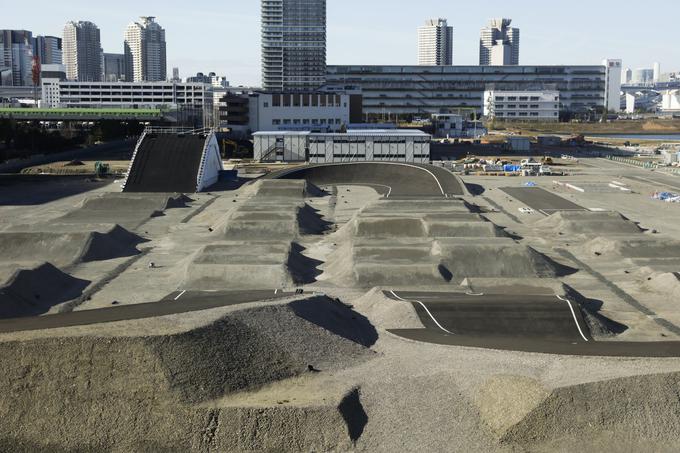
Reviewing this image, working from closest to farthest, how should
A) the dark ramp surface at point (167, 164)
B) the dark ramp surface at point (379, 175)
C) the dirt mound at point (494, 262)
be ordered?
the dirt mound at point (494, 262), the dark ramp surface at point (167, 164), the dark ramp surface at point (379, 175)

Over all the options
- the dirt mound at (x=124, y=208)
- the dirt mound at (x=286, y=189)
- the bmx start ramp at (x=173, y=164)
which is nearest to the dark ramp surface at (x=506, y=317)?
the dirt mound at (x=124, y=208)

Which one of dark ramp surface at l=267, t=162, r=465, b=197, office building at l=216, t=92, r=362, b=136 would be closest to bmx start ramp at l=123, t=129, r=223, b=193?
dark ramp surface at l=267, t=162, r=465, b=197

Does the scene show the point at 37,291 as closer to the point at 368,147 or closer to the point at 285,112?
the point at 368,147

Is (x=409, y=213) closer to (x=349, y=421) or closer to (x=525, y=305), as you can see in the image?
(x=525, y=305)

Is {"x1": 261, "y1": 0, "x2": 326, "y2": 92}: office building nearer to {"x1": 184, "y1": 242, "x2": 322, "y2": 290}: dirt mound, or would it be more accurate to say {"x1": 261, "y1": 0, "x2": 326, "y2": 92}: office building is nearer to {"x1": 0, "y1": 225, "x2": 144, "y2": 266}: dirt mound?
{"x1": 0, "y1": 225, "x2": 144, "y2": 266}: dirt mound

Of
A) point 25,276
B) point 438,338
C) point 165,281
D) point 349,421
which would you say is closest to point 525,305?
point 438,338

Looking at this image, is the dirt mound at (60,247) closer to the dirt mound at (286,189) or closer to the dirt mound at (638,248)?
the dirt mound at (286,189)
